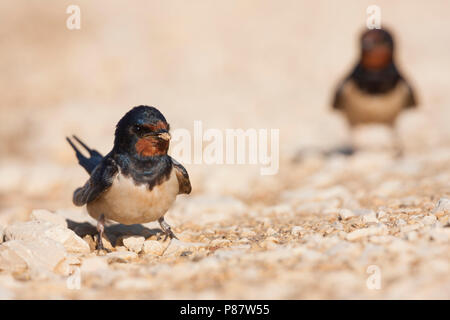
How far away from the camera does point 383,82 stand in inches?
366

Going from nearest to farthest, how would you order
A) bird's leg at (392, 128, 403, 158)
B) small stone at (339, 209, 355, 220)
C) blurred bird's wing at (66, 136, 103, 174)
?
small stone at (339, 209, 355, 220), blurred bird's wing at (66, 136, 103, 174), bird's leg at (392, 128, 403, 158)

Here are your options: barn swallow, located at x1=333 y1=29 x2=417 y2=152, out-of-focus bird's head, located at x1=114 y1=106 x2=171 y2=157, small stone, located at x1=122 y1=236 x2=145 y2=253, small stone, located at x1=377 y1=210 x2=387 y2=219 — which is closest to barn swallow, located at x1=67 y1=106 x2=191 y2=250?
out-of-focus bird's head, located at x1=114 y1=106 x2=171 y2=157

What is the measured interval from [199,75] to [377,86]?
16.3ft

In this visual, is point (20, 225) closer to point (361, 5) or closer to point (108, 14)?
point (108, 14)

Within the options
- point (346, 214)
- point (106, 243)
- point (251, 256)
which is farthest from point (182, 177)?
point (346, 214)

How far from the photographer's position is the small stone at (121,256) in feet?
13.7

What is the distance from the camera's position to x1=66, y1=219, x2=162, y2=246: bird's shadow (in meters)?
5.14

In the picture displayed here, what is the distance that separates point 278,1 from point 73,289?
15377 millimetres

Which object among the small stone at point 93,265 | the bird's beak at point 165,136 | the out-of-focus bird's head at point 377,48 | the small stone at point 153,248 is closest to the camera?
the small stone at point 93,265

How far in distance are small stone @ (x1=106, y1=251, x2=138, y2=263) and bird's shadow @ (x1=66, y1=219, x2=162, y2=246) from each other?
2.29ft

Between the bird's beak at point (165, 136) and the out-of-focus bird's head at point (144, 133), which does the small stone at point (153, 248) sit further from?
the bird's beak at point (165, 136)

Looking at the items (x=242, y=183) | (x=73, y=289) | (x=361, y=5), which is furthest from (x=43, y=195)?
(x=361, y=5)

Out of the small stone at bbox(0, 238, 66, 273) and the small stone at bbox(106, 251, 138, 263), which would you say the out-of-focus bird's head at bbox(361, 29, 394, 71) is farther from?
the small stone at bbox(0, 238, 66, 273)

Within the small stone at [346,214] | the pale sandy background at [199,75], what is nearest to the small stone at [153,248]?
the small stone at [346,214]
